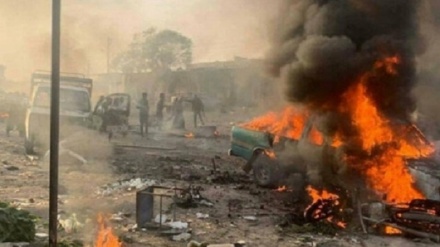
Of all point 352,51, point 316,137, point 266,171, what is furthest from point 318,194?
point 352,51

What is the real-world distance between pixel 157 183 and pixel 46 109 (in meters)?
4.89

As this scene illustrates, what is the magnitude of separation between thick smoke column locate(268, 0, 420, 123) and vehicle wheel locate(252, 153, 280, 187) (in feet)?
5.17

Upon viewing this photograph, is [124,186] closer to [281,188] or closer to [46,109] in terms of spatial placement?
[281,188]

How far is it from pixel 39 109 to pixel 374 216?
33.0 feet

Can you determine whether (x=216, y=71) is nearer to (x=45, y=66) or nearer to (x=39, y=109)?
(x=45, y=66)

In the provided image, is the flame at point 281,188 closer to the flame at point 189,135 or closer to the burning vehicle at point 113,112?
the burning vehicle at point 113,112

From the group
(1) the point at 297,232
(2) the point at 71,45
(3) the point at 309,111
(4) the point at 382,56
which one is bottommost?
(1) the point at 297,232

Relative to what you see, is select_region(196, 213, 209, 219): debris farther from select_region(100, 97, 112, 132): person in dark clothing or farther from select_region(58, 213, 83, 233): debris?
select_region(100, 97, 112, 132): person in dark clothing

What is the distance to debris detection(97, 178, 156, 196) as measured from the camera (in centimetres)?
1108

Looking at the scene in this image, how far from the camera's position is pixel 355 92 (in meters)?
11.9

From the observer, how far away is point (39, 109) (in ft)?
49.7

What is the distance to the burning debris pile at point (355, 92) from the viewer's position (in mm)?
10164

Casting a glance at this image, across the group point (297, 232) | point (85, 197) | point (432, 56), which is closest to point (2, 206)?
point (85, 197)

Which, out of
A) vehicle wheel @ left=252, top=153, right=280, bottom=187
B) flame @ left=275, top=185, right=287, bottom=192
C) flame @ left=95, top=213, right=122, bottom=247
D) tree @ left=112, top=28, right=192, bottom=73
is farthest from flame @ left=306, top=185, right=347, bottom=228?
tree @ left=112, top=28, right=192, bottom=73
